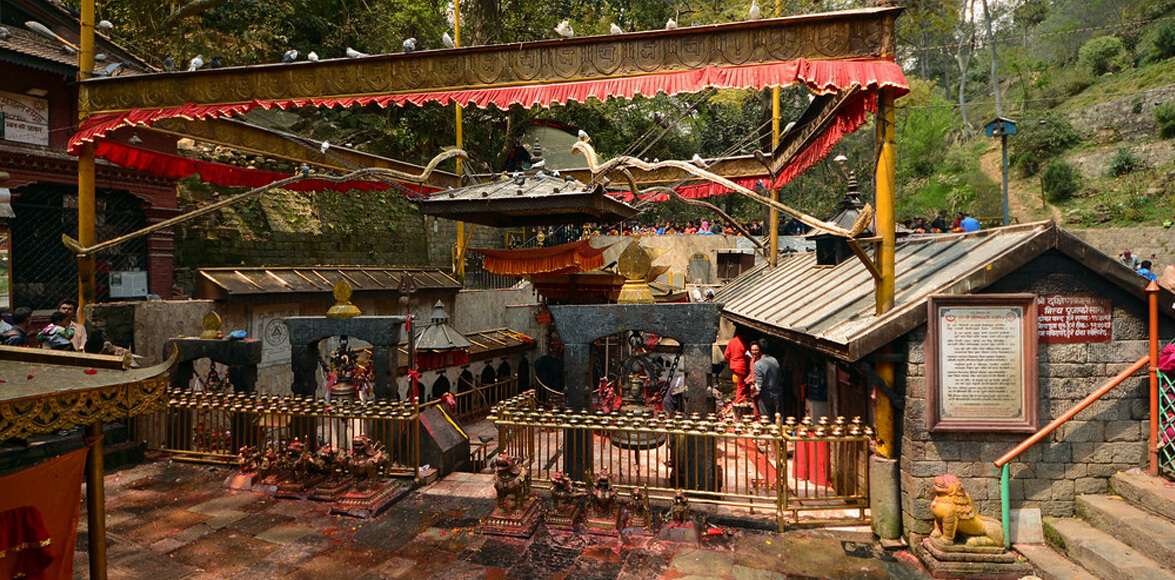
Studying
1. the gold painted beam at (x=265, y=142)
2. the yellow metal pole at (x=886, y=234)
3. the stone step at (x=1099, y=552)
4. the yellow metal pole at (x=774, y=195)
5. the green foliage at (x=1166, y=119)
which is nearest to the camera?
the stone step at (x=1099, y=552)

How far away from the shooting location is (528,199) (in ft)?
32.3

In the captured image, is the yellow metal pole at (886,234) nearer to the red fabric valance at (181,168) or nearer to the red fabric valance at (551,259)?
the red fabric valance at (551,259)

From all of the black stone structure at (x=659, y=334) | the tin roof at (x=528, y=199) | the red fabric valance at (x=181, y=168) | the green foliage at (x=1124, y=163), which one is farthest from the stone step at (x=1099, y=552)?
the green foliage at (x=1124, y=163)

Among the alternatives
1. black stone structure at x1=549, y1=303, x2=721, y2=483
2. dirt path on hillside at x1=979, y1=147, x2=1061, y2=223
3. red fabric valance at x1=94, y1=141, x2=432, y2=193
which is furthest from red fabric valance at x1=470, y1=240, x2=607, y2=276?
dirt path on hillside at x1=979, y1=147, x2=1061, y2=223

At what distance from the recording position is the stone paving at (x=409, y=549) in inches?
242

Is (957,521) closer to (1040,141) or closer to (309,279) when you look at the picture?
(309,279)

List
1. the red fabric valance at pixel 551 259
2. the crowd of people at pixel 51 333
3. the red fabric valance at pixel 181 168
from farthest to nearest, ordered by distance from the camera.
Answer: the red fabric valance at pixel 551 259 → the red fabric valance at pixel 181 168 → the crowd of people at pixel 51 333

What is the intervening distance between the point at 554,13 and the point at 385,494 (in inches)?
922

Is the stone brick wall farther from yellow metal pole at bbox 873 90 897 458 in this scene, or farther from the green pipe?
yellow metal pole at bbox 873 90 897 458

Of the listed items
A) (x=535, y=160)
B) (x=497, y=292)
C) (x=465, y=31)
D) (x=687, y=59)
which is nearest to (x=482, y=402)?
(x=497, y=292)

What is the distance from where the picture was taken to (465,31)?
22625mm

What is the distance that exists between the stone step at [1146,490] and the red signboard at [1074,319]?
1.54 m

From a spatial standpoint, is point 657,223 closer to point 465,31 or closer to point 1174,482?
point 465,31

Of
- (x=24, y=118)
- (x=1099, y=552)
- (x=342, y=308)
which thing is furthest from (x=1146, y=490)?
(x=24, y=118)
